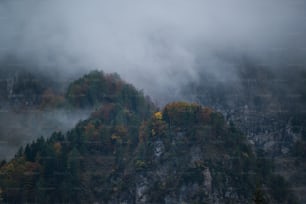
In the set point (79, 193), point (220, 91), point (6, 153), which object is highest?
point (220, 91)

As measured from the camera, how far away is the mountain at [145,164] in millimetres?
103000

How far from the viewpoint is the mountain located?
4055 inches

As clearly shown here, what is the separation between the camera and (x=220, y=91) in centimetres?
13350

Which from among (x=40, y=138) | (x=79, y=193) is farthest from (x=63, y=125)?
(x=79, y=193)

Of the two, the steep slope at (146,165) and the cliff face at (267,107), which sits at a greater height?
the cliff face at (267,107)

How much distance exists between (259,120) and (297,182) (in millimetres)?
18375

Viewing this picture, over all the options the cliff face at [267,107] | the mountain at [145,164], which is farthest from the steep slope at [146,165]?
the cliff face at [267,107]

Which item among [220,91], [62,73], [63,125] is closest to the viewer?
[63,125]

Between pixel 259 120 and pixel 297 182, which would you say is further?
pixel 259 120

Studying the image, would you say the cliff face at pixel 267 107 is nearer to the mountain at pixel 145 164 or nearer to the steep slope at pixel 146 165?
the mountain at pixel 145 164

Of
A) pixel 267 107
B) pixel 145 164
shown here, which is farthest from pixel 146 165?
pixel 267 107

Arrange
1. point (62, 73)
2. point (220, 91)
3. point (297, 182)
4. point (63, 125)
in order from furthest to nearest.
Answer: point (62, 73)
point (220, 91)
point (63, 125)
point (297, 182)

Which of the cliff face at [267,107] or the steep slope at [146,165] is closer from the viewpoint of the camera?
the steep slope at [146,165]

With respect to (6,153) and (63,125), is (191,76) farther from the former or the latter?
(6,153)
